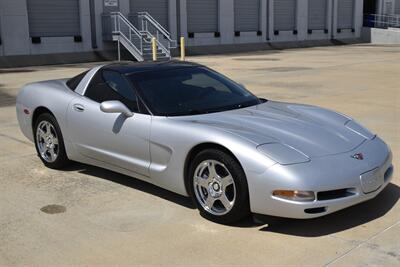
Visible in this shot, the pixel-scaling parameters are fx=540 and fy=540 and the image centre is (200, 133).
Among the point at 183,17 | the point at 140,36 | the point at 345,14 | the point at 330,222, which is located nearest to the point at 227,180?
the point at 330,222

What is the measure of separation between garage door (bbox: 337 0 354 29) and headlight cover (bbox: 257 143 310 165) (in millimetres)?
42768

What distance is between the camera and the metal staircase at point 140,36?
26.2 metres

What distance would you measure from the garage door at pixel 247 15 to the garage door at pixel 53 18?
474 inches

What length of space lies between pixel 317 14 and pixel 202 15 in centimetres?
1303

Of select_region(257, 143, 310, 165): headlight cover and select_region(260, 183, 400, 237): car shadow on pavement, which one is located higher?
select_region(257, 143, 310, 165): headlight cover

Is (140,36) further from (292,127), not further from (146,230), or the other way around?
(146,230)

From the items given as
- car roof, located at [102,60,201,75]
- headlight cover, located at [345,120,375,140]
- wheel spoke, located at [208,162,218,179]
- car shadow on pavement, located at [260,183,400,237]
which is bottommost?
car shadow on pavement, located at [260,183,400,237]

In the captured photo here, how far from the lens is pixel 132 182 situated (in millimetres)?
5602

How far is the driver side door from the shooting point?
497 centimetres

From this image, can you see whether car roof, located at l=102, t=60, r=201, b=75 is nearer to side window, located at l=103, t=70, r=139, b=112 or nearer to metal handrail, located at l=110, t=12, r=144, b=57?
side window, located at l=103, t=70, r=139, b=112

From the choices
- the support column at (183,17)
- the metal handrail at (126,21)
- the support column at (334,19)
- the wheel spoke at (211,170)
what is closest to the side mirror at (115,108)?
the wheel spoke at (211,170)

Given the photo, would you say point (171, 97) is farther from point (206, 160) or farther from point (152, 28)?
point (152, 28)

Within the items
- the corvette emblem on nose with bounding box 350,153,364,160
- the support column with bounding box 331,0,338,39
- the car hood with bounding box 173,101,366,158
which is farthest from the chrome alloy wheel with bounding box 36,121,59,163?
the support column with bounding box 331,0,338,39

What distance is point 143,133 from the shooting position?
4922mm
